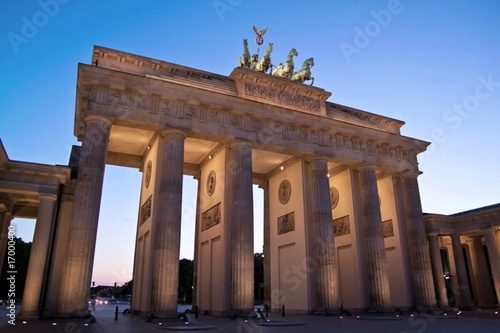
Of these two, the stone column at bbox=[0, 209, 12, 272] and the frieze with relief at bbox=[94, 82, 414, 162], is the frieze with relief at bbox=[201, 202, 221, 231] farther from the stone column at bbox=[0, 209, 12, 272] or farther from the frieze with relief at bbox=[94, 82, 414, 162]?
the stone column at bbox=[0, 209, 12, 272]

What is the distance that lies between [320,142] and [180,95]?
10.3m

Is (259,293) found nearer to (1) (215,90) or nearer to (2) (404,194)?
(2) (404,194)

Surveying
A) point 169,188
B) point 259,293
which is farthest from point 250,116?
point 259,293

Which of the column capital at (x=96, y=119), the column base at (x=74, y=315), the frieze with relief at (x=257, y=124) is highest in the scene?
the frieze with relief at (x=257, y=124)

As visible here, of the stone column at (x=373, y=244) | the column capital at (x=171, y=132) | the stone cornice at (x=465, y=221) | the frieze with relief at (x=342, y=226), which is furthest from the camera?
the stone cornice at (x=465, y=221)

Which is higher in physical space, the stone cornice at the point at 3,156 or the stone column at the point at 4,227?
the stone cornice at the point at 3,156

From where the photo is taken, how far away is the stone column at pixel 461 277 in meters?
30.6

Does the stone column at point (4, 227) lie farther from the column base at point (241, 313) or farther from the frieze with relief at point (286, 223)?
the frieze with relief at point (286, 223)

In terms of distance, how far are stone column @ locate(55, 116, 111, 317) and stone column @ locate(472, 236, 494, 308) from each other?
1306 inches

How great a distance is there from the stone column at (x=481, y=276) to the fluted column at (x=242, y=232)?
24910mm

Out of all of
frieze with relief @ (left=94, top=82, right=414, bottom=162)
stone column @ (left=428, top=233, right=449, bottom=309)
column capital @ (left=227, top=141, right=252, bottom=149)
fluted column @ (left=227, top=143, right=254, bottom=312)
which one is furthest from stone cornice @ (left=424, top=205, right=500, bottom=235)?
column capital @ (left=227, top=141, right=252, bottom=149)

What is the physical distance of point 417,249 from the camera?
27562 millimetres

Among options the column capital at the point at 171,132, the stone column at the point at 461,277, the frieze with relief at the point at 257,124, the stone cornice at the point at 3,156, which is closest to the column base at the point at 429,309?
the stone column at the point at 461,277

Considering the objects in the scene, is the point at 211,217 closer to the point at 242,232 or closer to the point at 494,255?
the point at 242,232
